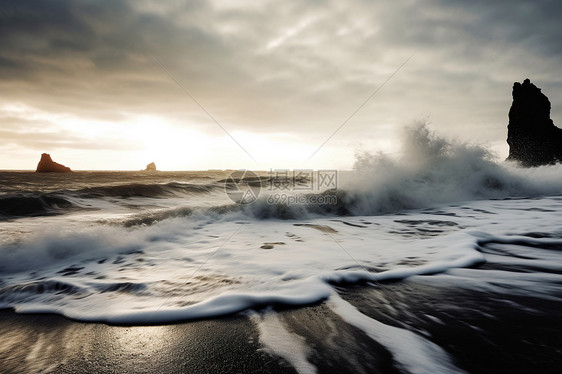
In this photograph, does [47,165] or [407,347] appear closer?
[407,347]

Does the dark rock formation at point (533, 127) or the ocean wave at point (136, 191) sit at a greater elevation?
the dark rock formation at point (533, 127)

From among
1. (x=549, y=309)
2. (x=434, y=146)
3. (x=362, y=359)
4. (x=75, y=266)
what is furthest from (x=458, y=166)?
(x=75, y=266)

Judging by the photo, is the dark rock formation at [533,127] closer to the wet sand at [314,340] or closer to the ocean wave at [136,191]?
the ocean wave at [136,191]

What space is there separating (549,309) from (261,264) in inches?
102

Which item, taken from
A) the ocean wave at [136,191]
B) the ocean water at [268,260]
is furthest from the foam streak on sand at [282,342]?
the ocean wave at [136,191]

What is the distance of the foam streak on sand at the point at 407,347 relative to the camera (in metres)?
1.41

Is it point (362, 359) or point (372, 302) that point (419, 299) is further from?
point (362, 359)

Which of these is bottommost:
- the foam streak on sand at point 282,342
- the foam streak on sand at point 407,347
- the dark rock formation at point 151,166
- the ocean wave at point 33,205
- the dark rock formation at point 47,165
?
the foam streak on sand at point 282,342

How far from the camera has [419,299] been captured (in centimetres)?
218

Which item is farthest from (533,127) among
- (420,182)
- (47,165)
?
(47,165)

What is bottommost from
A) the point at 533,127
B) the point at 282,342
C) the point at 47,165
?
the point at 282,342

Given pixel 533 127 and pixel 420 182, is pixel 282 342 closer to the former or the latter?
pixel 420 182

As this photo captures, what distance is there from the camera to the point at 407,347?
1.58 m

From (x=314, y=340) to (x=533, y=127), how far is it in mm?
50964
